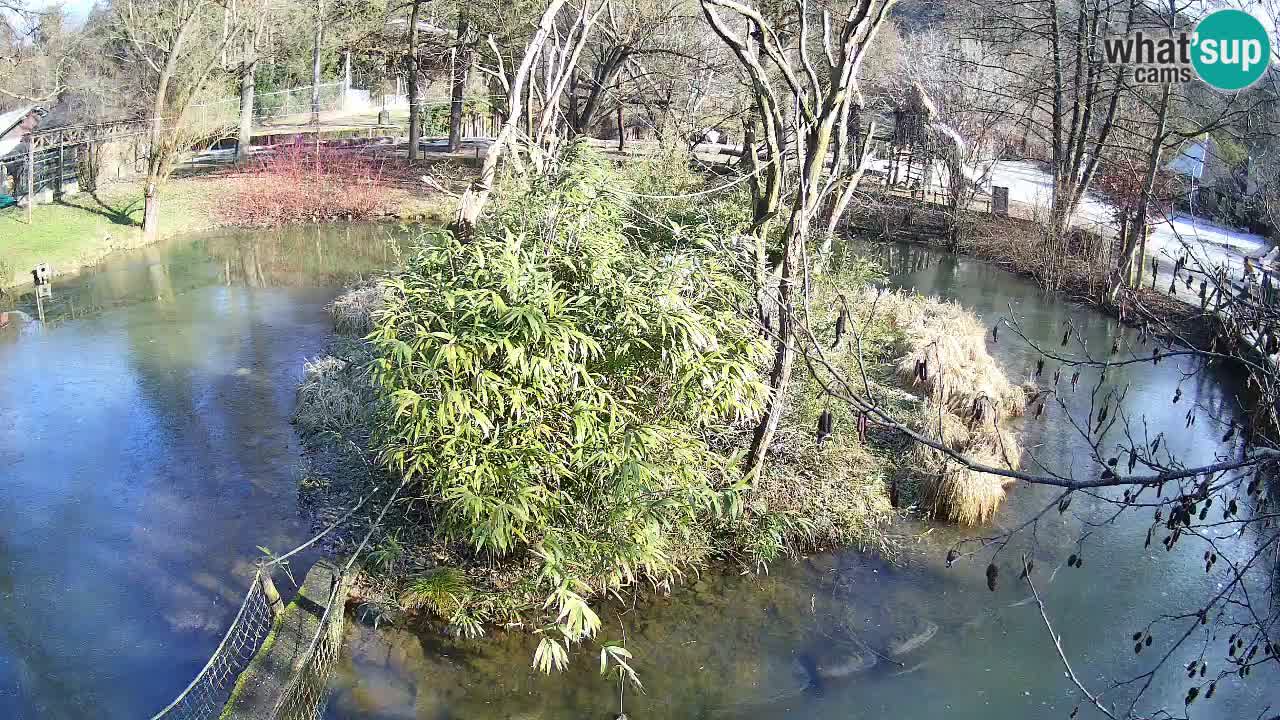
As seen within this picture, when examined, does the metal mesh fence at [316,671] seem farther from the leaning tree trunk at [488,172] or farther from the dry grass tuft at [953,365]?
the dry grass tuft at [953,365]

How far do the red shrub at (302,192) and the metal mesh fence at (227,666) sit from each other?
43.0 feet

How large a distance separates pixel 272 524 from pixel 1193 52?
10.3 metres

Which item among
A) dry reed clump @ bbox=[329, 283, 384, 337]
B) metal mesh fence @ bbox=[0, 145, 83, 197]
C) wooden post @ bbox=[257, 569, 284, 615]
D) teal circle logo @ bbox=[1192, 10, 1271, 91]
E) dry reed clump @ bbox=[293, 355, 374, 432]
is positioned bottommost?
wooden post @ bbox=[257, 569, 284, 615]

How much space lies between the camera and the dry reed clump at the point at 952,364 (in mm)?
9156

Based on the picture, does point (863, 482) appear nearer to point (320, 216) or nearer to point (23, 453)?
point (23, 453)

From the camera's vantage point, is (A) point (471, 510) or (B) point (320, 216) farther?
(B) point (320, 216)

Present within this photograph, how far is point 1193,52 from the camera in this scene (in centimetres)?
1073

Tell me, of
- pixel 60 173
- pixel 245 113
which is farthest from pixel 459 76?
pixel 60 173

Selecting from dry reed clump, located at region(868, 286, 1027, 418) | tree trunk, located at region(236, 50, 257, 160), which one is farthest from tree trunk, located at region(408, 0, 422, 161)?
dry reed clump, located at region(868, 286, 1027, 418)

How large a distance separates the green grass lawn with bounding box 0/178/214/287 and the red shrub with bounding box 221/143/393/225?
2.43 ft

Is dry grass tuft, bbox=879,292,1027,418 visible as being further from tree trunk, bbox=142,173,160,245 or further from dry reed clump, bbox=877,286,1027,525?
tree trunk, bbox=142,173,160,245

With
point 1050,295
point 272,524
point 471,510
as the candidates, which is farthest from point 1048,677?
point 1050,295

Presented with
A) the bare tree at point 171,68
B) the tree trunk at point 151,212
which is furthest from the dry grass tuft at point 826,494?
the tree trunk at point 151,212

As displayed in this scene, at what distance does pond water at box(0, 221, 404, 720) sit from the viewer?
5949 mm
